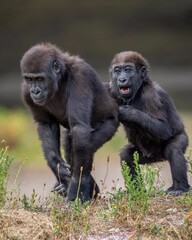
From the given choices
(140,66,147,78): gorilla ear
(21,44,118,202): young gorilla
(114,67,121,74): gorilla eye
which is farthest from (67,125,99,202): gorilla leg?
(140,66,147,78): gorilla ear

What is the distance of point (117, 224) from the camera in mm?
7691

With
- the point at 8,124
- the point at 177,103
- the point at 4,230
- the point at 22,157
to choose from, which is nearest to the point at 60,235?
the point at 4,230

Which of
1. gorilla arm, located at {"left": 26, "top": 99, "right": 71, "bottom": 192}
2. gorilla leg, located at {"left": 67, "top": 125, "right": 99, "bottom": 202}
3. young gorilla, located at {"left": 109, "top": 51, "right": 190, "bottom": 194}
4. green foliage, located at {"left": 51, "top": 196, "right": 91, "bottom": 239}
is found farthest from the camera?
young gorilla, located at {"left": 109, "top": 51, "right": 190, "bottom": 194}

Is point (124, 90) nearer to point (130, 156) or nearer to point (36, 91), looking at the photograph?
point (130, 156)

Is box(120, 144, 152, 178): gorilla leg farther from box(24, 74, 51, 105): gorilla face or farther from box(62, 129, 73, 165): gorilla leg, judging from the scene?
box(24, 74, 51, 105): gorilla face

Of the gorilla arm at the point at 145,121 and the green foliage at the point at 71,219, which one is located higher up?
the gorilla arm at the point at 145,121

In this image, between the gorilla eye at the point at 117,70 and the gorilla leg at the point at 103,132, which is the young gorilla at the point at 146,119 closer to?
the gorilla eye at the point at 117,70

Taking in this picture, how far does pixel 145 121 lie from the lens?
9109 millimetres

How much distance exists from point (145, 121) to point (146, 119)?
0.02 meters

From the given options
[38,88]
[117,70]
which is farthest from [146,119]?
[38,88]

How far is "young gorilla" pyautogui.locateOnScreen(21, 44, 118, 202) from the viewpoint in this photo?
28.2 ft

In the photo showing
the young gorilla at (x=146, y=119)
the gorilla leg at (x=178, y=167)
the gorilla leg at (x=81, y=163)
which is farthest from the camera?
the young gorilla at (x=146, y=119)


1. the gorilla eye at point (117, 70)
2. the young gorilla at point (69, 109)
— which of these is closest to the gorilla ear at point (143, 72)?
the gorilla eye at point (117, 70)

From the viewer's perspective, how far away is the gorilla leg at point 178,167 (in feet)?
29.5
